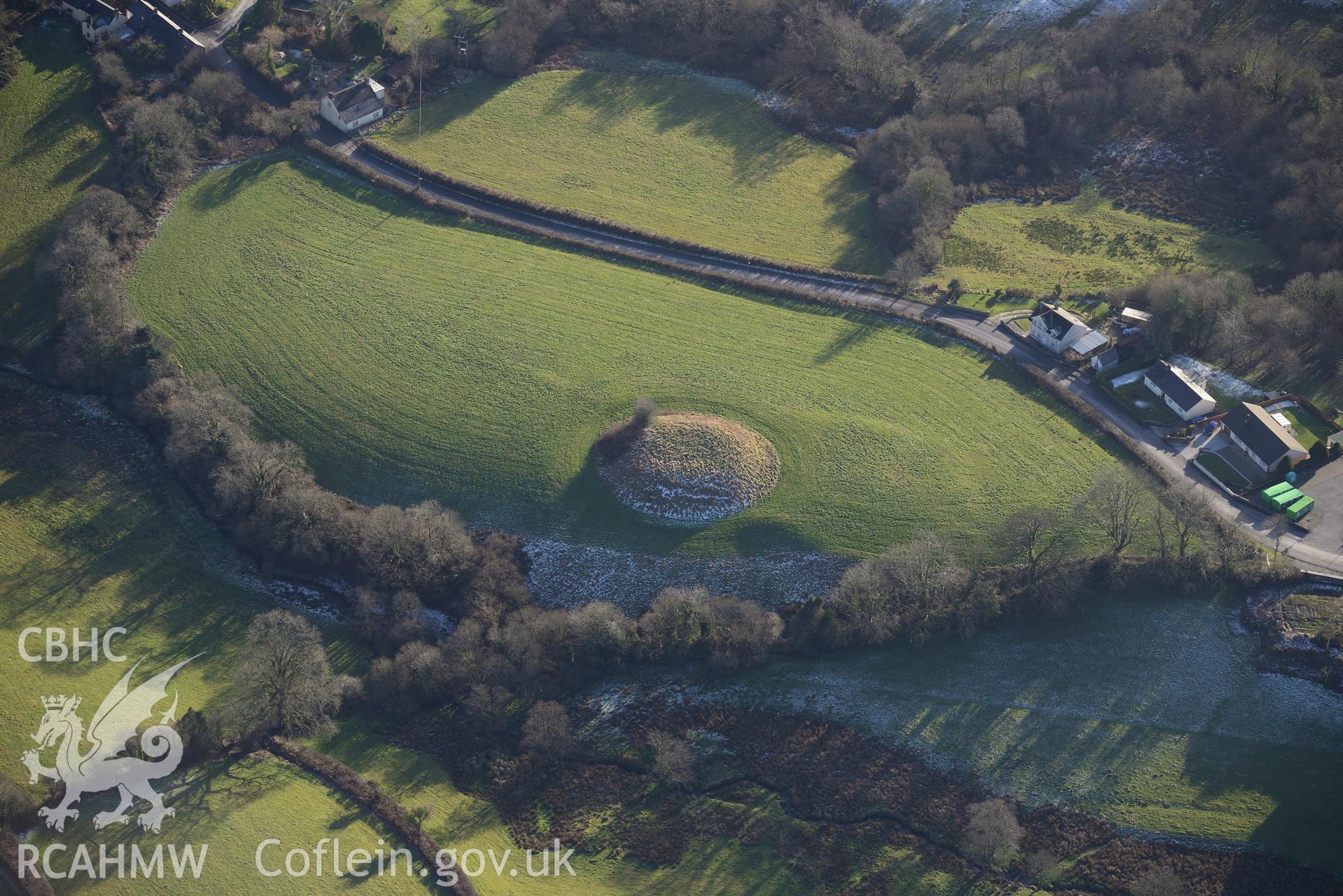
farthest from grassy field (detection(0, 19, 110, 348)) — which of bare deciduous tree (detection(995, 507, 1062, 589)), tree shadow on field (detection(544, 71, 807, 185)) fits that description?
bare deciduous tree (detection(995, 507, 1062, 589))

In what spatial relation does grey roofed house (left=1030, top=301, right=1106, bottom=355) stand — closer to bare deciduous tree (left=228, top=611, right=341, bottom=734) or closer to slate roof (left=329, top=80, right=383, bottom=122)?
bare deciduous tree (left=228, top=611, right=341, bottom=734)

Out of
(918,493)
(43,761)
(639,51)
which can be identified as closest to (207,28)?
(639,51)

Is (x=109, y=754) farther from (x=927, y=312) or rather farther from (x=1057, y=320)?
(x=1057, y=320)

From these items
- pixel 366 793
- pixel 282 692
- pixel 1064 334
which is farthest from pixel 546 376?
pixel 1064 334

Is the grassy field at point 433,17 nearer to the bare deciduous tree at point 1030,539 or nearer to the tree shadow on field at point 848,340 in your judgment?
the tree shadow on field at point 848,340

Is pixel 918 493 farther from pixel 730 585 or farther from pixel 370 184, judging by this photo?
pixel 370 184

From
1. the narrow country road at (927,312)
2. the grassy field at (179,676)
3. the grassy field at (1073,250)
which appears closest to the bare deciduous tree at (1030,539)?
the narrow country road at (927,312)
